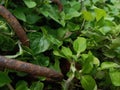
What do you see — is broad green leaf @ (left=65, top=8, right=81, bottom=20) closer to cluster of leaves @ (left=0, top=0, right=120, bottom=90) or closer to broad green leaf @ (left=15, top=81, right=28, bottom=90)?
cluster of leaves @ (left=0, top=0, right=120, bottom=90)

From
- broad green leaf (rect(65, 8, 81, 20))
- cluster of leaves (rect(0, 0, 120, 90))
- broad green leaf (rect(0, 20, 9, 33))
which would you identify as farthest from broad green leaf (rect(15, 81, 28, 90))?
broad green leaf (rect(65, 8, 81, 20))

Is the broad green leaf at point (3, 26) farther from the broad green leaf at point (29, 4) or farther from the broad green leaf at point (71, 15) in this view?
the broad green leaf at point (71, 15)

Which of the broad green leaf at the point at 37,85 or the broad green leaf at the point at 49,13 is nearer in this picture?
the broad green leaf at the point at 37,85

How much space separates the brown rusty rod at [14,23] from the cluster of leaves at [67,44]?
0.05 feet

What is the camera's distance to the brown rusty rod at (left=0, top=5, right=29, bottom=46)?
1.50 ft

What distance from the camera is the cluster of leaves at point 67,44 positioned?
497mm

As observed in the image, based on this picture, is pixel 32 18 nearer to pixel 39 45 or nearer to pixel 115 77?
pixel 39 45

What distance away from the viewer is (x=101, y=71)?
53 cm

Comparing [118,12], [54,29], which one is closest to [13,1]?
[54,29]

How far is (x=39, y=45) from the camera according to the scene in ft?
1.69

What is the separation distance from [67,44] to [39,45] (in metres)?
0.10

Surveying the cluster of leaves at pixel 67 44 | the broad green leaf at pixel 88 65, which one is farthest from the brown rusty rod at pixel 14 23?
the broad green leaf at pixel 88 65

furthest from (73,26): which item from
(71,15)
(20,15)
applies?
(20,15)

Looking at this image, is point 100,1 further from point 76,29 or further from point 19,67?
point 19,67
